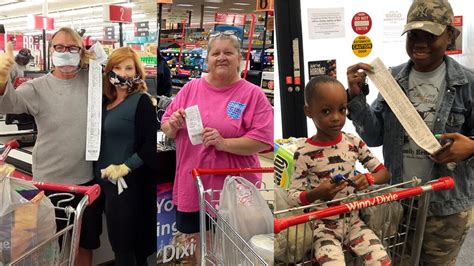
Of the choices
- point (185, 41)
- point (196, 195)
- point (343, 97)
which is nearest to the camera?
point (343, 97)

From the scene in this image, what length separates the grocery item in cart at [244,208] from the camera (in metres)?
1.70

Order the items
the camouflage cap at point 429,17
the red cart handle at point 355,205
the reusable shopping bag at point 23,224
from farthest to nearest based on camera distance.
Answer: the reusable shopping bag at point 23,224 < the camouflage cap at point 429,17 < the red cart handle at point 355,205

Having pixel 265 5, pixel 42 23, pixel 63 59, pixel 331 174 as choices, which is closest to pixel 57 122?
pixel 63 59

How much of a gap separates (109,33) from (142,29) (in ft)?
0.48

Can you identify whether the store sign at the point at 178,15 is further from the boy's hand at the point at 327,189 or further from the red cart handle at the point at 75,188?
the boy's hand at the point at 327,189

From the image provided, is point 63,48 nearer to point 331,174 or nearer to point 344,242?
point 331,174

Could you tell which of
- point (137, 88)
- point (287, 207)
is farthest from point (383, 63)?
point (137, 88)

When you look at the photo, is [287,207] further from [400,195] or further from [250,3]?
[250,3]

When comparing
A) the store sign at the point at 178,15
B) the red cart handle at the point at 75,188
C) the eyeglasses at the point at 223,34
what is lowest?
the red cart handle at the point at 75,188

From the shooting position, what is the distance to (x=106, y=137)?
1.93m

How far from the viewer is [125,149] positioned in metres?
1.99

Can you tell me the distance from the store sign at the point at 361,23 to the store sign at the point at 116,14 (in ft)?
3.42

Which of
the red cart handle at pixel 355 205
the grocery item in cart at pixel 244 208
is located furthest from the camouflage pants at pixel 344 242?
the grocery item in cart at pixel 244 208

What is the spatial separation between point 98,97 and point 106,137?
0.19 metres
